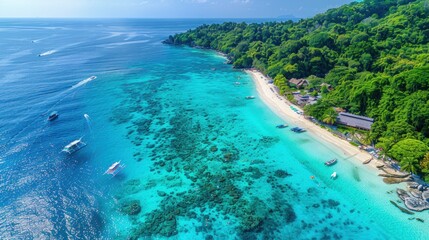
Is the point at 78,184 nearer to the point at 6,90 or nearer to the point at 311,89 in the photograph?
the point at 6,90

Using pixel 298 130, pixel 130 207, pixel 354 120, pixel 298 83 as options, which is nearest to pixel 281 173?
pixel 298 130

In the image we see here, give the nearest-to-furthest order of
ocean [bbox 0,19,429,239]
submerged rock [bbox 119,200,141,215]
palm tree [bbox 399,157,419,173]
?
ocean [bbox 0,19,429,239] → submerged rock [bbox 119,200,141,215] → palm tree [bbox 399,157,419,173]

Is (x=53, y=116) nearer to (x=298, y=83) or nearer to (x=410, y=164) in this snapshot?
(x=298, y=83)

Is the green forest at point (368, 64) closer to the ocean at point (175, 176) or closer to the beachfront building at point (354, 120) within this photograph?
the beachfront building at point (354, 120)

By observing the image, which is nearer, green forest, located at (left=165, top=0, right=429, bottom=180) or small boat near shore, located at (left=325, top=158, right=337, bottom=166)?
green forest, located at (left=165, top=0, right=429, bottom=180)

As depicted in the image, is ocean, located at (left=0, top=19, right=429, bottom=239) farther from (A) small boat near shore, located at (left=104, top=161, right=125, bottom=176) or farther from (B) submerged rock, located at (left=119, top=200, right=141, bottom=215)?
(A) small boat near shore, located at (left=104, top=161, right=125, bottom=176)

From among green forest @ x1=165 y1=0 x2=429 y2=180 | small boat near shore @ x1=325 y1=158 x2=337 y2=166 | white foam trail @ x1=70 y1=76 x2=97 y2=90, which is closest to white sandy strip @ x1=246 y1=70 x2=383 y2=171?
green forest @ x1=165 y1=0 x2=429 y2=180
